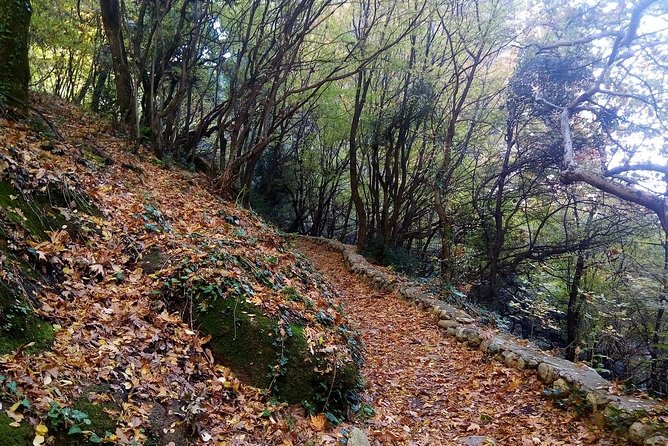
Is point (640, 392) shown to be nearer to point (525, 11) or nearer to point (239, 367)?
point (239, 367)

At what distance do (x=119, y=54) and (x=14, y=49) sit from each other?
4.60m

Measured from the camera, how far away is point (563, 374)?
5453mm

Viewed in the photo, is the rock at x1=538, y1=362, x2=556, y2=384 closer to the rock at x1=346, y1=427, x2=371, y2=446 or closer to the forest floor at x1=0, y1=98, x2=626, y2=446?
the forest floor at x1=0, y1=98, x2=626, y2=446

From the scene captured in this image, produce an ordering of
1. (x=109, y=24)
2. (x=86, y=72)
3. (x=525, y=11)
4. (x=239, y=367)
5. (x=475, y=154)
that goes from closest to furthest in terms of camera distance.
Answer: (x=239, y=367) → (x=109, y=24) → (x=525, y=11) → (x=475, y=154) → (x=86, y=72)

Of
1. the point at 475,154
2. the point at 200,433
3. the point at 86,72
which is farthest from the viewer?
the point at 86,72

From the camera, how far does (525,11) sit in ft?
40.1

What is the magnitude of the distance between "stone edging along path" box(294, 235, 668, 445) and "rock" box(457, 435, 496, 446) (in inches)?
47.8

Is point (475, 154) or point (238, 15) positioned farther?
point (475, 154)

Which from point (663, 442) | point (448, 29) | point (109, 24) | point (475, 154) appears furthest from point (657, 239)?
point (109, 24)

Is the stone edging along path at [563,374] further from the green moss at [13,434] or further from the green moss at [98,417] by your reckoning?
the green moss at [13,434]

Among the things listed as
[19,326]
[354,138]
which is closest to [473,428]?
[19,326]

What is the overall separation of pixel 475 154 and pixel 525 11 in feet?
15.0

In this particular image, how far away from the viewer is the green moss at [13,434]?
2336 millimetres

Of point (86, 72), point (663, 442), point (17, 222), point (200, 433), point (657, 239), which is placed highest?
point (86, 72)
